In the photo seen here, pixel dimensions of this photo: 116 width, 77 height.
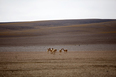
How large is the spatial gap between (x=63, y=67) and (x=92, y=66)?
5.10 ft

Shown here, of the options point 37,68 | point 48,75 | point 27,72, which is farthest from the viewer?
point 37,68

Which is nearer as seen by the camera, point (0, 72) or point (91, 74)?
point (91, 74)

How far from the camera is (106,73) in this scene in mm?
5035

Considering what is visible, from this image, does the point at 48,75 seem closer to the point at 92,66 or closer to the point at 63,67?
the point at 63,67

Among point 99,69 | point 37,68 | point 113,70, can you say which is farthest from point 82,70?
point 37,68

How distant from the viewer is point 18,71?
5.41 meters

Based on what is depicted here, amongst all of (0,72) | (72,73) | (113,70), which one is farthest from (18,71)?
(113,70)

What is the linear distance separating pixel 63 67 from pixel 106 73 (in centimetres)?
207

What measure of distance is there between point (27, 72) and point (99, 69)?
3.52m

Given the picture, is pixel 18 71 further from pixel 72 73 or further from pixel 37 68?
pixel 72 73

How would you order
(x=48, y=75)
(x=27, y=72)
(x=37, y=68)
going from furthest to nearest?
(x=37, y=68), (x=27, y=72), (x=48, y=75)

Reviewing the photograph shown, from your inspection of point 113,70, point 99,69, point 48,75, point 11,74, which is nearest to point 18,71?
point 11,74

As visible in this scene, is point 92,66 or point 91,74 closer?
point 91,74

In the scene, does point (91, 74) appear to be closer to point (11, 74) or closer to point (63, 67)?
point (63, 67)
